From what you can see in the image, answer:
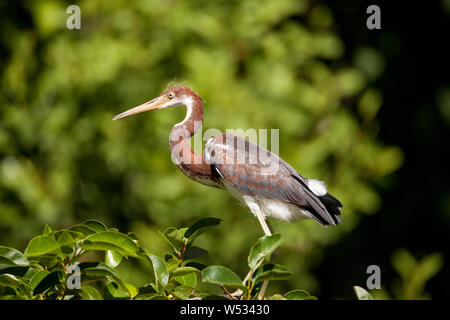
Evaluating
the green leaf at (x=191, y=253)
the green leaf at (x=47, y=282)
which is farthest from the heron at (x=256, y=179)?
the green leaf at (x=47, y=282)

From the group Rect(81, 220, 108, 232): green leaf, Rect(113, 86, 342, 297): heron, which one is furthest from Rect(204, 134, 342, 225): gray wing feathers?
Rect(81, 220, 108, 232): green leaf

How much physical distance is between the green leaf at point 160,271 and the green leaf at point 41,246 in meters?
0.34

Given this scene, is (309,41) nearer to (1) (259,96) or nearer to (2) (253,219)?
(1) (259,96)

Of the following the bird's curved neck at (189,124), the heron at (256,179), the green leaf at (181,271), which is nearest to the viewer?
the green leaf at (181,271)

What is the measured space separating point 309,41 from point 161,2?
126 cm

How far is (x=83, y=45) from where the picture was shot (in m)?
4.91

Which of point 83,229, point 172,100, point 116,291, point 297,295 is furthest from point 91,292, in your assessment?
point 172,100

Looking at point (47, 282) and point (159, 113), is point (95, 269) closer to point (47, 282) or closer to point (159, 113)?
point (47, 282)

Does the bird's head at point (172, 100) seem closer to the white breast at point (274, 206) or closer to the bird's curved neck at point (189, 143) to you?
the bird's curved neck at point (189, 143)

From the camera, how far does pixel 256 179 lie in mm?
3029

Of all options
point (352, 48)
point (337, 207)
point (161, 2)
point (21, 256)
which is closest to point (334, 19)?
point (352, 48)

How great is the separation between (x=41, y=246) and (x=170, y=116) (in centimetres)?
261

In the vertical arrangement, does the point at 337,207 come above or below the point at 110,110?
below

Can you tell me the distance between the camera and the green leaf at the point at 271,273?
201 centimetres
